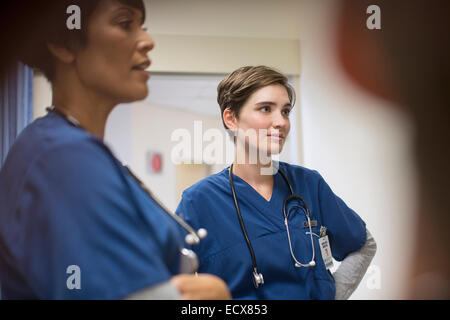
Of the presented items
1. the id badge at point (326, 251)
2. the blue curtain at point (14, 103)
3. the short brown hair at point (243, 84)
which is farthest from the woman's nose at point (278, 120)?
the blue curtain at point (14, 103)

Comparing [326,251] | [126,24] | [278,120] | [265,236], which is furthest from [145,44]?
[326,251]

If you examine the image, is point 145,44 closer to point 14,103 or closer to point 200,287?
point 14,103

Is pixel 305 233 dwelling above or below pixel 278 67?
below

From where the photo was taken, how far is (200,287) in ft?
2.40

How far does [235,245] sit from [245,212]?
0.08 m

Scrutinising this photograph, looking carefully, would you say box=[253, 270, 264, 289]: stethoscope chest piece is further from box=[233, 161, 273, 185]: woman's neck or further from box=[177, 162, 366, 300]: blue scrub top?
box=[233, 161, 273, 185]: woman's neck

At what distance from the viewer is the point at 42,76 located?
0.79 metres

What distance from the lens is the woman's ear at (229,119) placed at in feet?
3.02

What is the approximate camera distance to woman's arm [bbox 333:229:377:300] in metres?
0.92

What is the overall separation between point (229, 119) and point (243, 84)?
0.09 metres

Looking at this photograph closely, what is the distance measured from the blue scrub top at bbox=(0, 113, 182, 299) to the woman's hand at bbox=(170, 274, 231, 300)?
2.1 inches

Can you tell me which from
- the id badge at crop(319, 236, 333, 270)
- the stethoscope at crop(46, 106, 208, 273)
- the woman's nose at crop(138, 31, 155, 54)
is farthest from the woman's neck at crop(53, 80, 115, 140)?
the id badge at crop(319, 236, 333, 270)
